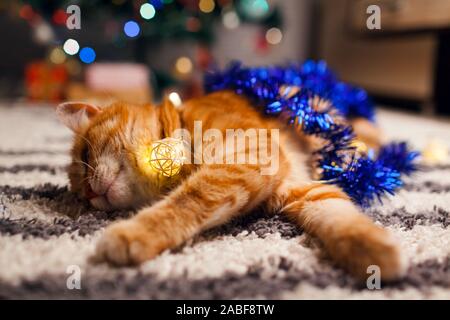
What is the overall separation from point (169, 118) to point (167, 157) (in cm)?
14

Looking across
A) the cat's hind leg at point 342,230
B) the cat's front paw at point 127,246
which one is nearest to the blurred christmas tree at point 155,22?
the cat's hind leg at point 342,230

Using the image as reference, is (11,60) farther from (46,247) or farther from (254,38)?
(46,247)

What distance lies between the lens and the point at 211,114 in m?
0.90

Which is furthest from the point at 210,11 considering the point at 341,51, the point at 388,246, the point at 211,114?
the point at 388,246

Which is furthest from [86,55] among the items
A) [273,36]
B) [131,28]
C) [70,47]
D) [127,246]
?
[127,246]

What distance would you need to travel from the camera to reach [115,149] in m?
0.85

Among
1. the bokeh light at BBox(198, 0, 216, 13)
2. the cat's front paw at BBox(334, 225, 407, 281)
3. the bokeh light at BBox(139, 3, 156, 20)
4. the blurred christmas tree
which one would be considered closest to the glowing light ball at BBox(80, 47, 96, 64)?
the blurred christmas tree

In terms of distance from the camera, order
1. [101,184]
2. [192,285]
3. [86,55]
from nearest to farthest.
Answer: [192,285], [101,184], [86,55]

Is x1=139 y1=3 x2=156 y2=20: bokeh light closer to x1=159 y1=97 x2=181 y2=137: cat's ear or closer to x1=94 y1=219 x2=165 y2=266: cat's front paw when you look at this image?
x1=159 y1=97 x2=181 y2=137: cat's ear

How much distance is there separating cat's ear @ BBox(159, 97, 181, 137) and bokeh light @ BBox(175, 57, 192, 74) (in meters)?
2.33

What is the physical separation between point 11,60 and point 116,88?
5.57 ft

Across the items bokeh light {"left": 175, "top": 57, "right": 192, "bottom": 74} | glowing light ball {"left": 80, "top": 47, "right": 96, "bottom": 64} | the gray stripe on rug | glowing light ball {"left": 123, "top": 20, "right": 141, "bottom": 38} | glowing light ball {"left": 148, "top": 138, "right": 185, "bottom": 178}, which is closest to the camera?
the gray stripe on rug

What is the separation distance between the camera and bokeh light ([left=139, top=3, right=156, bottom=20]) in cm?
261

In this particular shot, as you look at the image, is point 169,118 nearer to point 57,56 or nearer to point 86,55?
point 86,55
